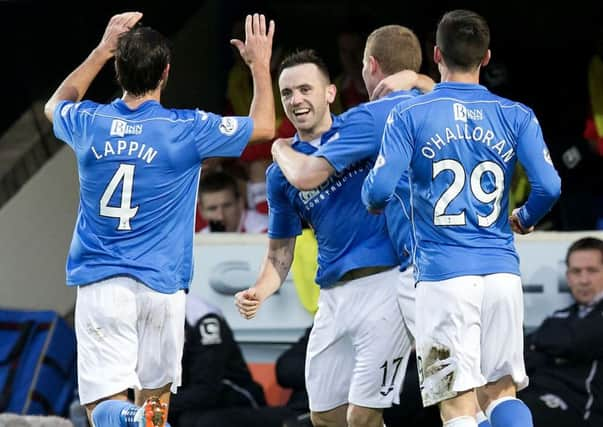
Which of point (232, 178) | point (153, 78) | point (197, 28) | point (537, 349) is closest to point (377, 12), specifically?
point (197, 28)

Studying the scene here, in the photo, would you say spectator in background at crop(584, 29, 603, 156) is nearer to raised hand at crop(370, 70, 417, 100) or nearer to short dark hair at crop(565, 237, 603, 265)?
short dark hair at crop(565, 237, 603, 265)

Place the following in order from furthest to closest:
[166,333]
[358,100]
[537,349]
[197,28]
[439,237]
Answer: [197,28] → [358,100] → [537,349] → [166,333] → [439,237]

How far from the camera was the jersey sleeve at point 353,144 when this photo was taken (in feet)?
21.7

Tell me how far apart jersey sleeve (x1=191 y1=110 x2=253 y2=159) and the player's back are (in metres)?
0.85

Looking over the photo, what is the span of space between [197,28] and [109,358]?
19.6 feet

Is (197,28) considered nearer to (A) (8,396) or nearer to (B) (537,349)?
(A) (8,396)

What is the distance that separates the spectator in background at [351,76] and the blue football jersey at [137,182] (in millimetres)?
3990

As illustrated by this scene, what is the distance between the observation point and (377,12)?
40.9 ft

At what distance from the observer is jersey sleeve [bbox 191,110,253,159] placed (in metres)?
6.69

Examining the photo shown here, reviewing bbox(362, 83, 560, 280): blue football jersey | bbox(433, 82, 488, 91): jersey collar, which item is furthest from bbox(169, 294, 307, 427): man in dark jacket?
bbox(433, 82, 488, 91): jersey collar

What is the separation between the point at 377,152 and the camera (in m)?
6.68

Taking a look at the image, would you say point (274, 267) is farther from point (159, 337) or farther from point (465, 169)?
point (465, 169)

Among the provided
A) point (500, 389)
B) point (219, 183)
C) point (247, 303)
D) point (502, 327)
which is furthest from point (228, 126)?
point (219, 183)

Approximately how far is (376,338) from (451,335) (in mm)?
689
